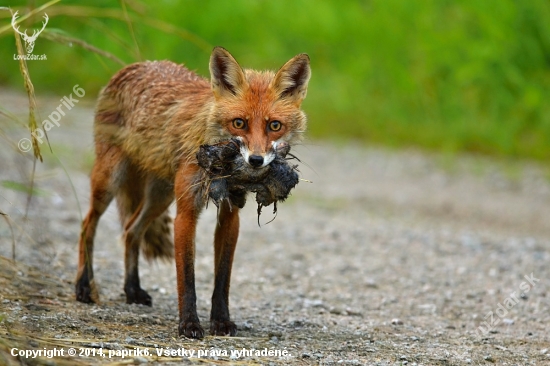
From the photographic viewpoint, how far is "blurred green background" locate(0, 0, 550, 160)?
1223 centimetres

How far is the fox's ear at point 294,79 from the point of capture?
16.3ft

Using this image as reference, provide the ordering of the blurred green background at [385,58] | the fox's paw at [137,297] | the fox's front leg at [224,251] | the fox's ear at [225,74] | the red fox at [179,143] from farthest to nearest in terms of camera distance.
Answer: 1. the blurred green background at [385,58]
2. the fox's paw at [137,297]
3. the fox's front leg at [224,251]
4. the fox's ear at [225,74]
5. the red fox at [179,143]

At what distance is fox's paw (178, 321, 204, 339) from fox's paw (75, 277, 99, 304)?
107 cm

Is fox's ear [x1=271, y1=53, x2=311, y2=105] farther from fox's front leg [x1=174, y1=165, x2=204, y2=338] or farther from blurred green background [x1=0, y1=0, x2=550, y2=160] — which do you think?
blurred green background [x1=0, y1=0, x2=550, y2=160]

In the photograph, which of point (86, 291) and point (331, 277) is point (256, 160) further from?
point (331, 277)

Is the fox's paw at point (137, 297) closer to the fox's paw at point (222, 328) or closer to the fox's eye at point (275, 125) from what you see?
the fox's paw at point (222, 328)

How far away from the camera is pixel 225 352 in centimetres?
430

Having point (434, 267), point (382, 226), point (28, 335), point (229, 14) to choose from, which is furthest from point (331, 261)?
point (229, 14)

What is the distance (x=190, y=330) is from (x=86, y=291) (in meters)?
1.20

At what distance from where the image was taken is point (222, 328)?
495 cm

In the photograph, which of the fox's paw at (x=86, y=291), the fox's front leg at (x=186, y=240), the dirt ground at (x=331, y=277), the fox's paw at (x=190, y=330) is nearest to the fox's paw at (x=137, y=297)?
the dirt ground at (x=331, y=277)

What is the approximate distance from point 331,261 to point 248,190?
3.43 m

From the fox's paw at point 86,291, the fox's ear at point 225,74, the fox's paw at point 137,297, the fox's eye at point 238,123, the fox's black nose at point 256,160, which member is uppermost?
the fox's ear at point 225,74

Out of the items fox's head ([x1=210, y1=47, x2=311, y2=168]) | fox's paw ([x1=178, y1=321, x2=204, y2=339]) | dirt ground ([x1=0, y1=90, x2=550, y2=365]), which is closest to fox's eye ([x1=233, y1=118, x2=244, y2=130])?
fox's head ([x1=210, y1=47, x2=311, y2=168])
